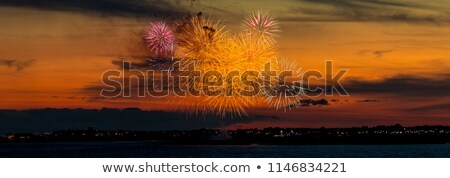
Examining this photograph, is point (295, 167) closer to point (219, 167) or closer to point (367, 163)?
point (219, 167)

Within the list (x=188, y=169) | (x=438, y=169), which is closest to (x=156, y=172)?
(x=188, y=169)

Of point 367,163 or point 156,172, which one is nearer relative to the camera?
point 156,172

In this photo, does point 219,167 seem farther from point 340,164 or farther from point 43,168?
point 43,168

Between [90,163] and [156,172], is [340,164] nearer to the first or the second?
[156,172]

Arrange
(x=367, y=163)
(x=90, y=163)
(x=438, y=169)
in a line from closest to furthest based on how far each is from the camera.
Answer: (x=438, y=169), (x=90, y=163), (x=367, y=163)

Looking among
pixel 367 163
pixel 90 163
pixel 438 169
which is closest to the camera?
pixel 438 169

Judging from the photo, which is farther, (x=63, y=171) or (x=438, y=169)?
(x=63, y=171)

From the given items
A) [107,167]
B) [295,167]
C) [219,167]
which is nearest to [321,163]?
[295,167]
